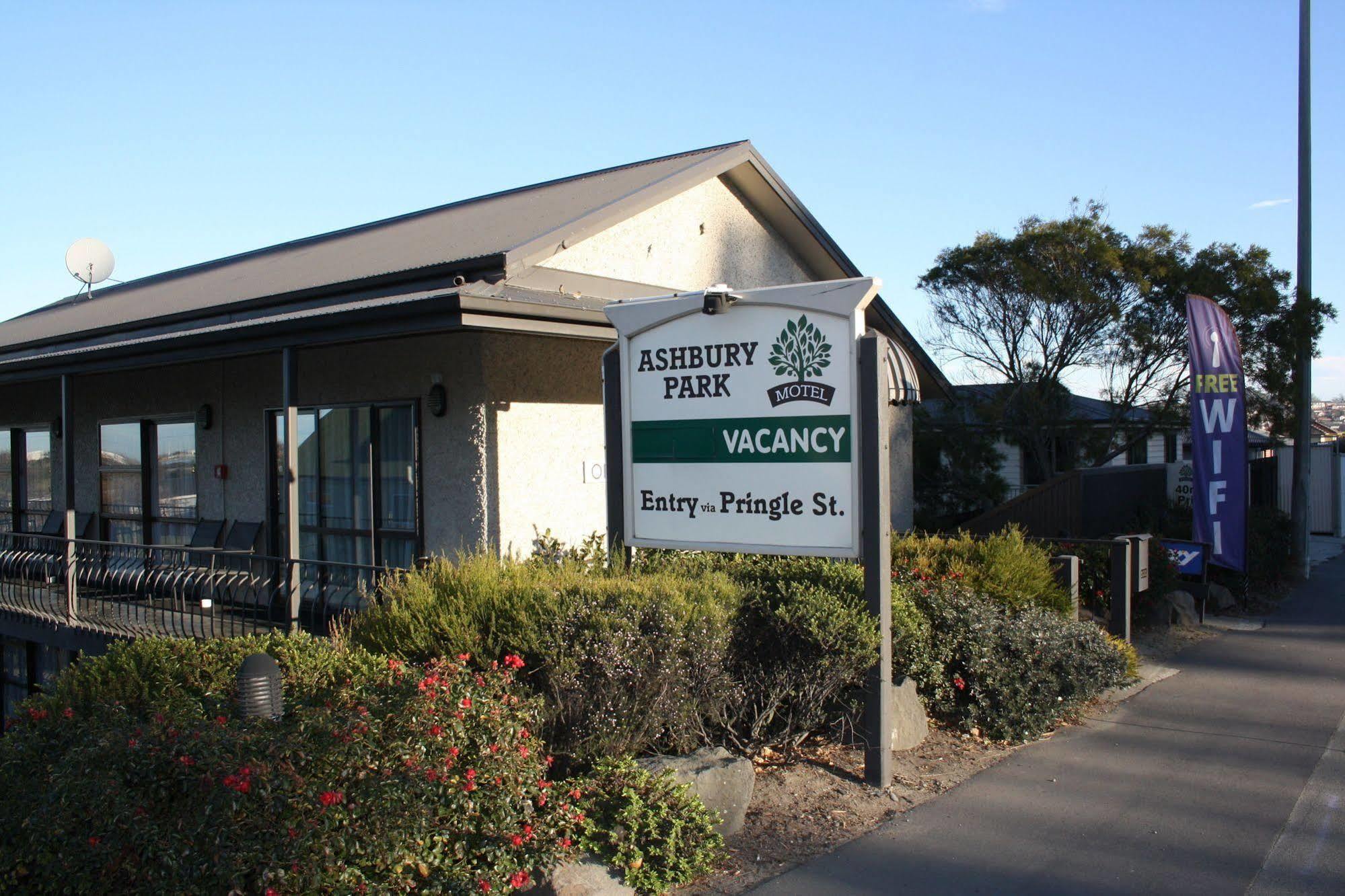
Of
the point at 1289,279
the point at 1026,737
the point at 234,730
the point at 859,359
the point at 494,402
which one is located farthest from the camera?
the point at 1289,279

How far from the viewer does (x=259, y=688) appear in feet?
14.8

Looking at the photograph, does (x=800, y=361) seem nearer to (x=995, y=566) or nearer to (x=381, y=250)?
(x=995, y=566)

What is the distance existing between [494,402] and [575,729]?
175 inches

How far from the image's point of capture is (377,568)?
7.70 metres

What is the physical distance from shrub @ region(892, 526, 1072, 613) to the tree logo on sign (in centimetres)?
239

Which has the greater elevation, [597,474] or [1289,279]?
[1289,279]

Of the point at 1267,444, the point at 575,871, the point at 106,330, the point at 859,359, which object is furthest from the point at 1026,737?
the point at 1267,444

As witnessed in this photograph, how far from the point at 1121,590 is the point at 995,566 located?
75.8 inches

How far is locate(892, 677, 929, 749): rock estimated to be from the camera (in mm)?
6785

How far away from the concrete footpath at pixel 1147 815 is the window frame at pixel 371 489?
5.63 metres

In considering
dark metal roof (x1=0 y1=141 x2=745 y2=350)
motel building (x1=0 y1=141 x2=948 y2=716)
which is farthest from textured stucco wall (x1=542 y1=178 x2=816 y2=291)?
dark metal roof (x1=0 y1=141 x2=745 y2=350)

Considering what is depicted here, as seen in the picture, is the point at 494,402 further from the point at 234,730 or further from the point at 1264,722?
the point at 1264,722

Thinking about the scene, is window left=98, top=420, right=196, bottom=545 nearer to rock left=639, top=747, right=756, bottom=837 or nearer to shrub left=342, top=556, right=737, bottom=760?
shrub left=342, top=556, right=737, bottom=760

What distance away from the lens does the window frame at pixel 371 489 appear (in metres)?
9.83
